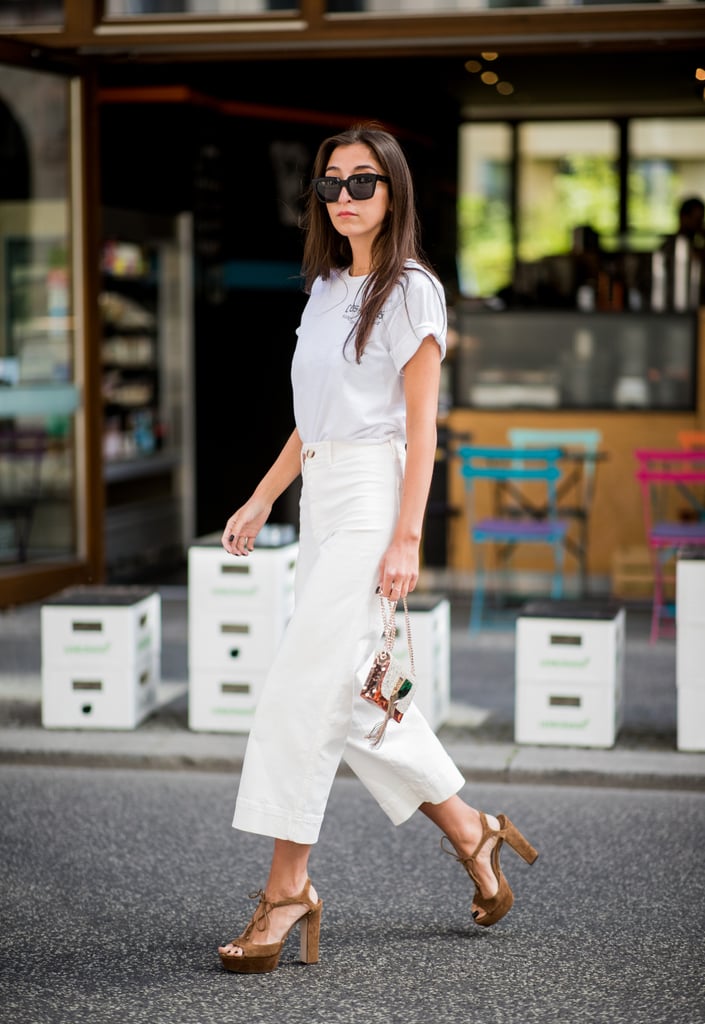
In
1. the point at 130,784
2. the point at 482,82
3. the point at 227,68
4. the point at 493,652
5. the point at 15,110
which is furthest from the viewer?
the point at 482,82

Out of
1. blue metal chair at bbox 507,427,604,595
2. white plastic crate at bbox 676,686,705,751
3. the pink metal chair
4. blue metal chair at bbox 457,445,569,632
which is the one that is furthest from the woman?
blue metal chair at bbox 507,427,604,595

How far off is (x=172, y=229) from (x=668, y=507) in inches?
193

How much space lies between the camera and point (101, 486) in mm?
10188

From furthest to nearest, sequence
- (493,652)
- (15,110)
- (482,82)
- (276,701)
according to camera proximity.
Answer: (482,82) < (15,110) < (493,652) < (276,701)

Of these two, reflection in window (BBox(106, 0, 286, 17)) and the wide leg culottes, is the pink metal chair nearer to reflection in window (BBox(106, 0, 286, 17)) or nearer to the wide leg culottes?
reflection in window (BBox(106, 0, 286, 17))

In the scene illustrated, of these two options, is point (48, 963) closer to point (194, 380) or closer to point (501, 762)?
point (501, 762)

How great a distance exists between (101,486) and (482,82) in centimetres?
624

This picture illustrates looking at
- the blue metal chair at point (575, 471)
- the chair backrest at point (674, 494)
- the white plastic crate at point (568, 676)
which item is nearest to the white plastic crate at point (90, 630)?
the white plastic crate at point (568, 676)

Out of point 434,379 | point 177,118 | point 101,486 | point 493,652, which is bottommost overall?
point 493,652

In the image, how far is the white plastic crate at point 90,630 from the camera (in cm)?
656

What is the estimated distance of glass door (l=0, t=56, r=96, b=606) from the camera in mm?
9875

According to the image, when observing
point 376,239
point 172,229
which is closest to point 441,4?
point 172,229

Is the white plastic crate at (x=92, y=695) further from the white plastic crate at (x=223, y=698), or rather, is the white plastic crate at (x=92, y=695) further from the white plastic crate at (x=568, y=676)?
the white plastic crate at (x=568, y=676)

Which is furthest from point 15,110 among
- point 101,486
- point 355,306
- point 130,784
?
point 355,306
